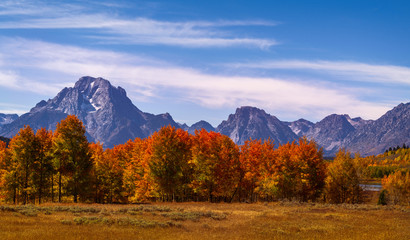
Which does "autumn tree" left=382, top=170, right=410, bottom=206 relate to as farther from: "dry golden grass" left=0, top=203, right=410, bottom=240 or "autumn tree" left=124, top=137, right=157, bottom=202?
"autumn tree" left=124, top=137, right=157, bottom=202

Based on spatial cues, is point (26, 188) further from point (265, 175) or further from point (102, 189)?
point (265, 175)

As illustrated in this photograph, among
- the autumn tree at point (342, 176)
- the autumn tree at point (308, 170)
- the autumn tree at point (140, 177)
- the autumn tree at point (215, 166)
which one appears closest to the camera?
the autumn tree at point (140, 177)

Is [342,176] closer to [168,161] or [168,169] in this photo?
[168,169]

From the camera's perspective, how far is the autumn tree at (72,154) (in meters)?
57.9

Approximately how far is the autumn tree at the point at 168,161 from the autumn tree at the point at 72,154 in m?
12.4

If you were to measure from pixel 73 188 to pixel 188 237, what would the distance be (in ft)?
127

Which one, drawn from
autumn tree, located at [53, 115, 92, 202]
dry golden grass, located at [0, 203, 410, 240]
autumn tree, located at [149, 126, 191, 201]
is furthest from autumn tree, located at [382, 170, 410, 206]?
autumn tree, located at [53, 115, 92, 202]

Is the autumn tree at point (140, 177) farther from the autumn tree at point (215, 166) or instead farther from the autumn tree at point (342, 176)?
the autumn tree at point (342, 176)

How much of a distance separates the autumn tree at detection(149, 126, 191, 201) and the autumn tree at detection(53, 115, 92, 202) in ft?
40.7

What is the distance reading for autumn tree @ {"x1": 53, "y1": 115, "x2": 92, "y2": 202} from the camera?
57938 mm

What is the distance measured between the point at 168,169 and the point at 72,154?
58.6ft

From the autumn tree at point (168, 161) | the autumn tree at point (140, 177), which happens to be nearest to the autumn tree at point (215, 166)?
the autumn tree at point (168, 161)

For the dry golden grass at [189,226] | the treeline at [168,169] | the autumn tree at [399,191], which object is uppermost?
the treeline at [168,169]

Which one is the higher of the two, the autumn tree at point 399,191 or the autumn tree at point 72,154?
the autumn tree at point 72,154
